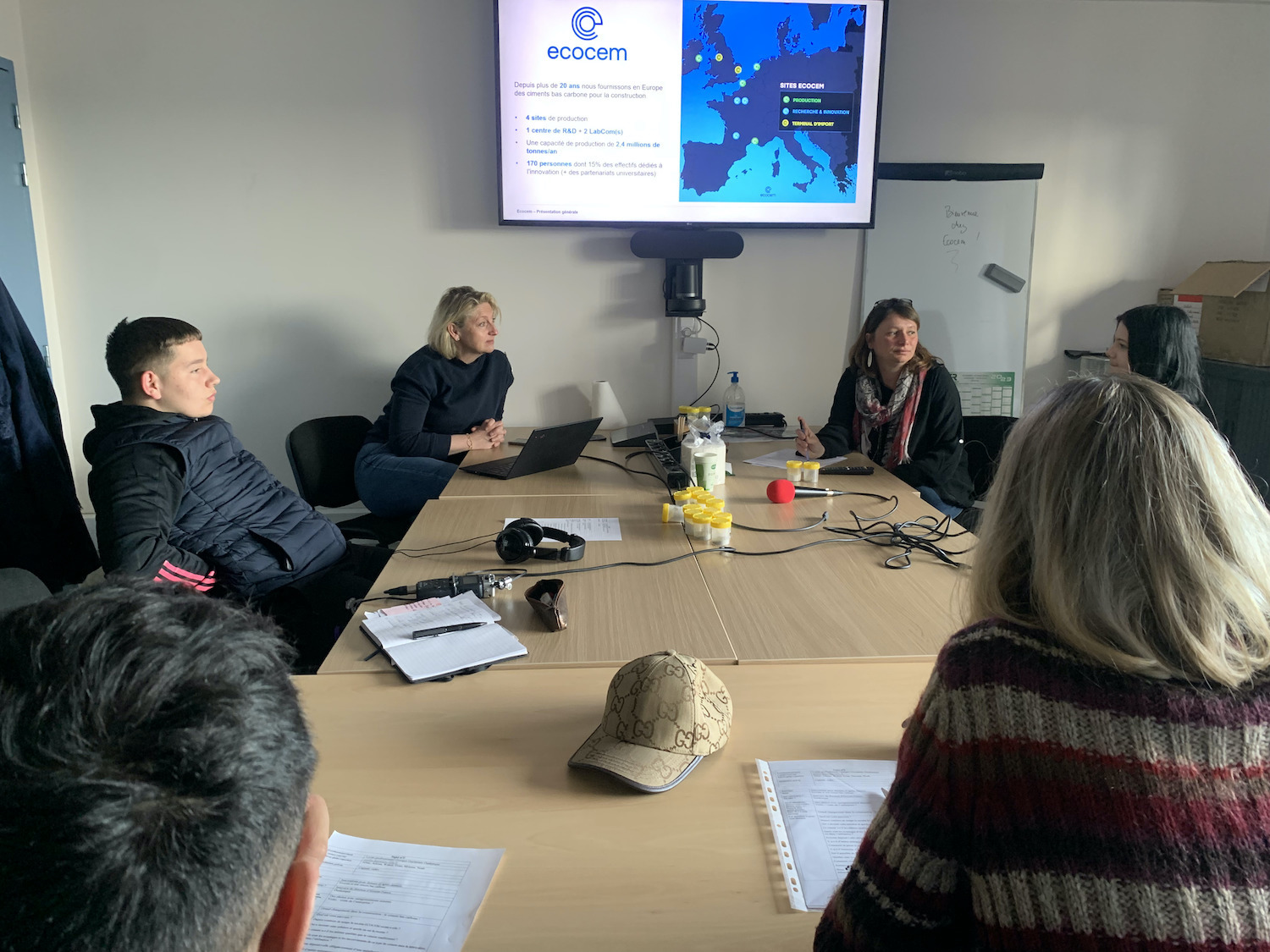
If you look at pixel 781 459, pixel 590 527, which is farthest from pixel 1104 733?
pixel 781 459

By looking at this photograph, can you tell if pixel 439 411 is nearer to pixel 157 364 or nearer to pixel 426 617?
pixel 157 364

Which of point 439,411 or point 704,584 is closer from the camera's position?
point 704,584

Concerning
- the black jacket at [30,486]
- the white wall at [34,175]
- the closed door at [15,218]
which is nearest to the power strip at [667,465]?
the black jacket at [30,486]

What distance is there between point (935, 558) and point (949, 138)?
253 centimetres

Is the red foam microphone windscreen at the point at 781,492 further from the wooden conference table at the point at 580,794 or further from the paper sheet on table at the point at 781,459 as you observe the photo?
the wooden conference table at the point at 580,794

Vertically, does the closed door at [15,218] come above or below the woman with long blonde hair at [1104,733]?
above

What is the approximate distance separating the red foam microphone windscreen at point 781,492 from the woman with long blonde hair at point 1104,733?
5.04ft

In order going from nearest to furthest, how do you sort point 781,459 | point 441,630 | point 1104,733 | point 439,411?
point 1104,733 → point 441,630 → point 781,459 → point 439,411

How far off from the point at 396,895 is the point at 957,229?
12.0ft

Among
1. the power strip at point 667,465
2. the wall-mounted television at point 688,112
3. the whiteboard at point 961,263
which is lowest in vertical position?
the power strip at point 667,465

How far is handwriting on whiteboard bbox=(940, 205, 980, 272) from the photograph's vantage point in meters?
3.72

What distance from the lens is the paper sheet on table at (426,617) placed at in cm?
148

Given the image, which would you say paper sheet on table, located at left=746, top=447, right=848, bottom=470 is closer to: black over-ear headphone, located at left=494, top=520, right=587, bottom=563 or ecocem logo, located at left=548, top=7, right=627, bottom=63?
black over-ear headphone, located at left=494, top=520, right=587, bottom=563

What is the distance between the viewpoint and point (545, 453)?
8.87 ft
